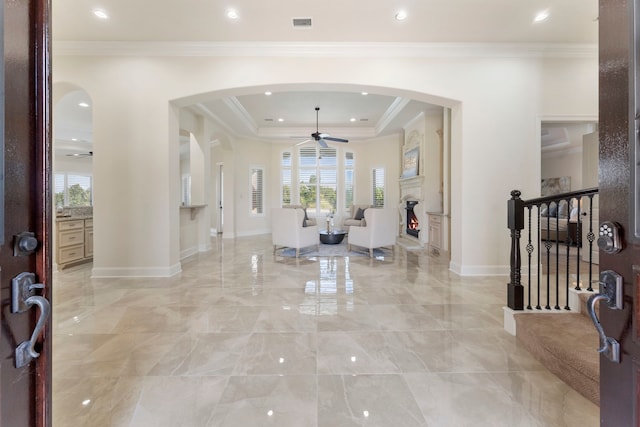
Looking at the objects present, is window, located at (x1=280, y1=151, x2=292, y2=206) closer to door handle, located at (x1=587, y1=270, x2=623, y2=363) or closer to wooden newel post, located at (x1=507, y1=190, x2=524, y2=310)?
wooden newel post, located at (x1=507, y1=190, x2=524, y2=310)

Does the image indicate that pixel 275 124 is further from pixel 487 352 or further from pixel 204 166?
pixel 487 352

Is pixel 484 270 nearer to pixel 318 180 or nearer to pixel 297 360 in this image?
pixel 297 360

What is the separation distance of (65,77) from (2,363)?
16.4 ft

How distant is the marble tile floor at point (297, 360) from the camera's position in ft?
4.95

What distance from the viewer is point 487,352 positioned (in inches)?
81.7

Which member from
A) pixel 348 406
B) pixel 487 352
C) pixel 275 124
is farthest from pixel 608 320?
pixel 275 124

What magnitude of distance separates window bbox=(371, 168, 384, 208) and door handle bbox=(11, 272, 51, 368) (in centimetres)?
893

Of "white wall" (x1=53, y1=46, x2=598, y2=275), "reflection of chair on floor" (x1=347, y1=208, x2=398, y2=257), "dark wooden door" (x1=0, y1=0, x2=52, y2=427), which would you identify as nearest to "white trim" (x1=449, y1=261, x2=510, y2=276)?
"white wall" (x1=53, y1=46, x2=598, y2=275)

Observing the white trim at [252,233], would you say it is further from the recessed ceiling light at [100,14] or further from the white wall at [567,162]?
the white wall at [567,162]

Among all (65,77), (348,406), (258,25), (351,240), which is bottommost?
(348,406)

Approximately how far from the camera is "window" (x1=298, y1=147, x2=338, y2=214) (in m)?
9.63

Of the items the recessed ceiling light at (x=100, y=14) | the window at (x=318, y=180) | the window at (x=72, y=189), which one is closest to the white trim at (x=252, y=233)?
the window at (x=318, y=180)

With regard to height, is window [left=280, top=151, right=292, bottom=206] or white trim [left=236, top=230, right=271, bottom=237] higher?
window [left=280, top=151, right=292, bottom=206]

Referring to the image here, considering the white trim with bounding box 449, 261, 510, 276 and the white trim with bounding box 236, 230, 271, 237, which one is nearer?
the white trim with bounding box 449, 261, 510, 276
